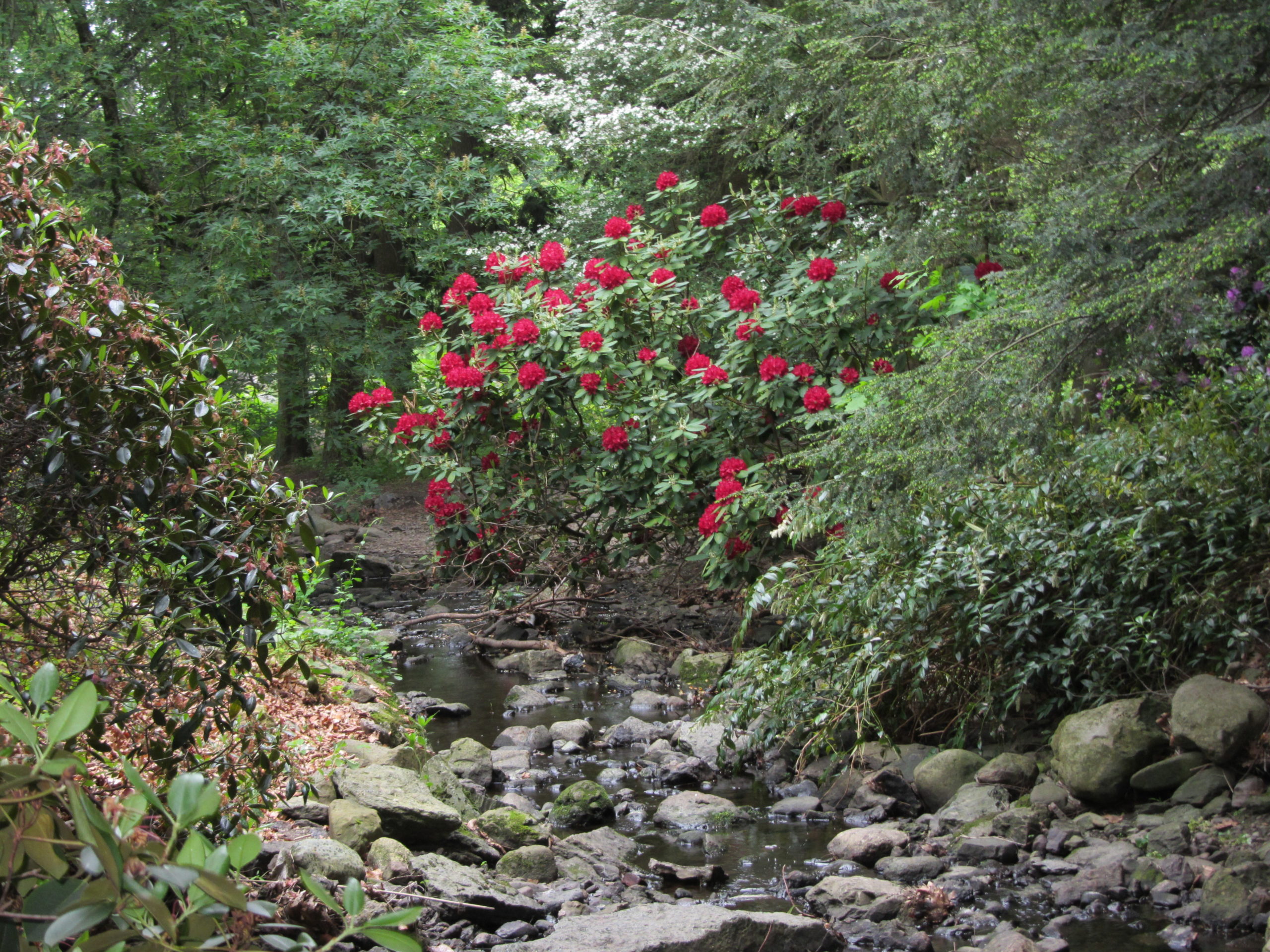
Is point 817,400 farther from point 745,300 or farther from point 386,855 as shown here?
point 386,855

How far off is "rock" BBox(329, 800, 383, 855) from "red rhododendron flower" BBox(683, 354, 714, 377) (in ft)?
14.3

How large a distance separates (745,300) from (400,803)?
14.5 ft

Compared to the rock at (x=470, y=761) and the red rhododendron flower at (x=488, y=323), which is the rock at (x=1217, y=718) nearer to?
the rock at (x=470, y=761)

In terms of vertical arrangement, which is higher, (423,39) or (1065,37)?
(423,39)

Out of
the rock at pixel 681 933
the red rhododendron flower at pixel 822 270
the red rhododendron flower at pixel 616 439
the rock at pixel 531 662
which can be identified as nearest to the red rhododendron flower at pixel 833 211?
the red rhododendron flower at pixel 822 270

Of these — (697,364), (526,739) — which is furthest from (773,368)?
(526,739)

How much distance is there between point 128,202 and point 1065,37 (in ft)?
34.0

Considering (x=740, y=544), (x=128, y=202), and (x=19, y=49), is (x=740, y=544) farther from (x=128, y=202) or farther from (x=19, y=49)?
(x=19, y=49)

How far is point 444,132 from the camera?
11.7 meters

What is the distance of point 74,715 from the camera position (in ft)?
3.72

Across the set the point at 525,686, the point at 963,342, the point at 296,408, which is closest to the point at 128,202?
the point at 296,408

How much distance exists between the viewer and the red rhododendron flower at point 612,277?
24.6 ft

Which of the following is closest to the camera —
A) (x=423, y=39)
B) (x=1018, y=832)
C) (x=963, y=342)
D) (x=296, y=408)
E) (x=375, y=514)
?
(x=1018, y=832)

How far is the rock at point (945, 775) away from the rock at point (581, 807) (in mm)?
1443
